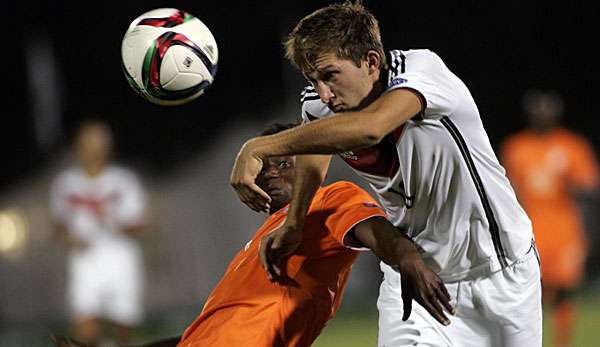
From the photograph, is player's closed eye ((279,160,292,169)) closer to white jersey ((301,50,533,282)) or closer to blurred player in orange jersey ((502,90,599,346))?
white jersey ((301,50,533,282))

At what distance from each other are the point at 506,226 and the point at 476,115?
411 millimetres

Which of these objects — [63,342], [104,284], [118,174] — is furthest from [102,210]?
[63,342]

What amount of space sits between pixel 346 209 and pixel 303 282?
305mm

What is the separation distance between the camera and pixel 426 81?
138 inches

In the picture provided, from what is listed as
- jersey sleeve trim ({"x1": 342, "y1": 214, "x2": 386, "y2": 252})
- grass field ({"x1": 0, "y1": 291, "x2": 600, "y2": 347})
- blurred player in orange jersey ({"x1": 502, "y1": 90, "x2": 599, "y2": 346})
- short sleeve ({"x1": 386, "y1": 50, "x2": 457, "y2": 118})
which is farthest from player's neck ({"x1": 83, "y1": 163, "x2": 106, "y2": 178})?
short sleeve ({"x1": 386, "y1": 50, "x2": 457, "y2": 118})

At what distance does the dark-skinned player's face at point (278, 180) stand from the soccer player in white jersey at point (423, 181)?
19 cm

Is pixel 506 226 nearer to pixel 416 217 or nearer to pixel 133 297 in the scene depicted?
pixel 416 217

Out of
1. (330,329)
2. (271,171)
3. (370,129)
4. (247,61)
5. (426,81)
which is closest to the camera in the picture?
(370,129)

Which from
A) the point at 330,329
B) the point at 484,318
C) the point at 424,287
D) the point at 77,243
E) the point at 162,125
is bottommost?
the point at 330,329

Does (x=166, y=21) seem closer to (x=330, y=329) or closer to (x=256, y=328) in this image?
Answer: (x=256, y=328)

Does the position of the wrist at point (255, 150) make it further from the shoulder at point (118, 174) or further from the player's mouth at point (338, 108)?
the shoulder at point (118, 174)

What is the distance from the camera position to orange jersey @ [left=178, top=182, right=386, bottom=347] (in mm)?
3957

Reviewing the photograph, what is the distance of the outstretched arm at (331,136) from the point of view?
3287mm

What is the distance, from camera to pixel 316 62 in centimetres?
360
